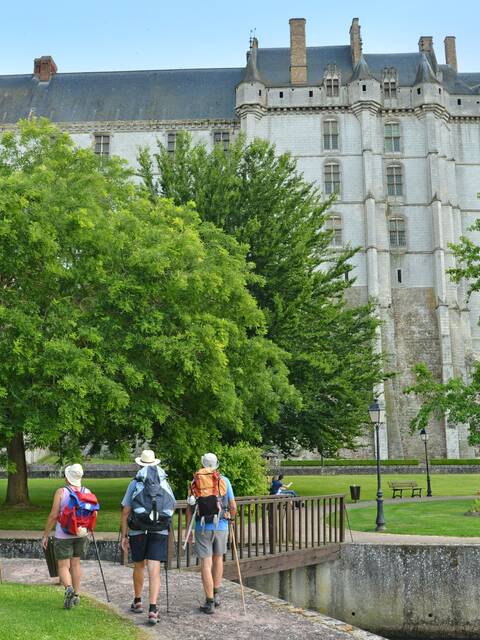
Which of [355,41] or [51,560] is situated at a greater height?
[355,41]

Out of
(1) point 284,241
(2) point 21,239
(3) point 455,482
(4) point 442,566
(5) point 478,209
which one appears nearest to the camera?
(4) point 442,566

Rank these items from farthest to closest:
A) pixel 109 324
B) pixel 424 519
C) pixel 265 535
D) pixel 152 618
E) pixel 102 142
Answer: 1. pixel 102 142
2. pixel 424 519
3. pixel 109 324
4. pixel 265 535
5. pixel 152 618

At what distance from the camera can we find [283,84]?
184 ft


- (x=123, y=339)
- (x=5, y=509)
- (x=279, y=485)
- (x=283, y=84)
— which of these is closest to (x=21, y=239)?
(x=123, y=339)

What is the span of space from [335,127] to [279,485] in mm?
41277

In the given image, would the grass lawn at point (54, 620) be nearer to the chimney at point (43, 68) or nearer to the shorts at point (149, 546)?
the shorts at point (149, 546)

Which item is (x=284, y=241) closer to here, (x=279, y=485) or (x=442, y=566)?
(x=279, y=485)

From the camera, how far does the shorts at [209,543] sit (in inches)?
345

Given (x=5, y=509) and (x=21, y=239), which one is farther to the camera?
(x=5, y=509)

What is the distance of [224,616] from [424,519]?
11.6 m

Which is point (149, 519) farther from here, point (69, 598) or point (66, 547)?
point (69, 598)

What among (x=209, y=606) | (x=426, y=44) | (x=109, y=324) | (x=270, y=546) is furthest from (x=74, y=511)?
(x=426, y=44)

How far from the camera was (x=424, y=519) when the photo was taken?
61.9 feet

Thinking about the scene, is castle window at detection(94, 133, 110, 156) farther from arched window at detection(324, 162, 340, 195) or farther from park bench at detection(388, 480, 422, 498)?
park bench at detection(388, 480, 422, 498)
